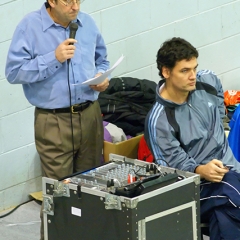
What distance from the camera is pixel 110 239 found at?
2.87 m

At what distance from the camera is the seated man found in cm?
320

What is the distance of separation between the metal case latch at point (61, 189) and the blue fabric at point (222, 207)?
0.66 meters

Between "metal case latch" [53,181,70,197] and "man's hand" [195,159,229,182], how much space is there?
67cm

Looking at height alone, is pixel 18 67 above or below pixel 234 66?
above

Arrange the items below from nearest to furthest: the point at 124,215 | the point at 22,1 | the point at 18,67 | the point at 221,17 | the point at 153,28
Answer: the point at 124,215 < the point at 18,67 < the point at 22,1 < the point at 153,28 < the point at 221,17

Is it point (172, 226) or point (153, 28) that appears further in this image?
point (153, 28)

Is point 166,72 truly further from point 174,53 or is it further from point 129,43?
point 129,43

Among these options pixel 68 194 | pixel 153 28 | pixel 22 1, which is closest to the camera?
pixel 68 194

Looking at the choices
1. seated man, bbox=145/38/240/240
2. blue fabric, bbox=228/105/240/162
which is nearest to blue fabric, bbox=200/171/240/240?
seated man, bbox=145/38/240/240

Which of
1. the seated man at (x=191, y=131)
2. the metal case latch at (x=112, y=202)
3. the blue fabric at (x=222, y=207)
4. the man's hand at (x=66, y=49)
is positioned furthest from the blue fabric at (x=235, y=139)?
the metal case latch at (x=112, y=202)

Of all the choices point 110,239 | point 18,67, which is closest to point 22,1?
point 18,67

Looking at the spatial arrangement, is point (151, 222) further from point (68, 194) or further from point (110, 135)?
point (110, 135)

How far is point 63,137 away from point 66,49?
49 cm

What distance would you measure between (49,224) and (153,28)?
2.11 metres
